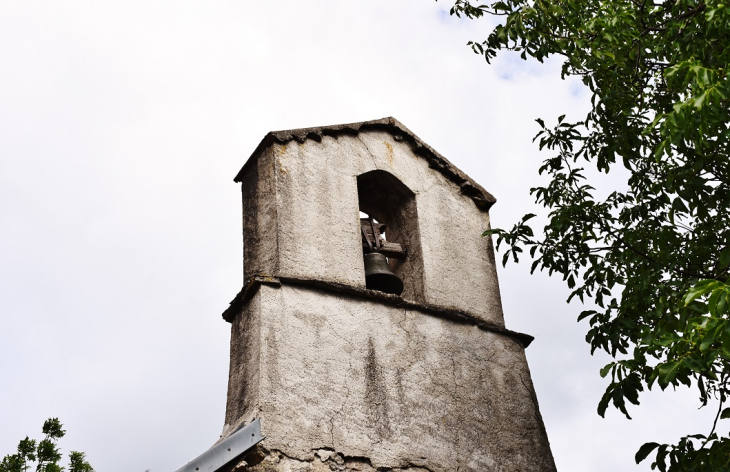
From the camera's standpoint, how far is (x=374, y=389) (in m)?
5.64

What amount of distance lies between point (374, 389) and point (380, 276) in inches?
45.4

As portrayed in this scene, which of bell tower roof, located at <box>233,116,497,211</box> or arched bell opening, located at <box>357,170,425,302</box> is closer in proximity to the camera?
arched bell opening, located at <box>357,170,425,302</box>

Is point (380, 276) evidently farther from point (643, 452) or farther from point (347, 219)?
point (643, 452)

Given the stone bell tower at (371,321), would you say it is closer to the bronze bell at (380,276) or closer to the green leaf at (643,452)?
the bronze bell at (380,276)

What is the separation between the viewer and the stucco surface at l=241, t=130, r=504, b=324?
6090 millimetres

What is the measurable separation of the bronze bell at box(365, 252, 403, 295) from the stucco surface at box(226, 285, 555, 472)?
46cm

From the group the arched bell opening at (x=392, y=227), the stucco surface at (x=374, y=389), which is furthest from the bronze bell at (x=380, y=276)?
the stucco surface at (x=374, y=389)

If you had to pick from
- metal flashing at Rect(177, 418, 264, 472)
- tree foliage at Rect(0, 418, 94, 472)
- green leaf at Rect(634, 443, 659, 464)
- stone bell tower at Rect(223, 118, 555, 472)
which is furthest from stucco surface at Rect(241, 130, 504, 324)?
tree foliage at Rect(0, 418, 94, 472)

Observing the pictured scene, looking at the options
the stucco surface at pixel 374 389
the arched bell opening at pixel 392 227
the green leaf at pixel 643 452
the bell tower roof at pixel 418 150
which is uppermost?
the bell tower roof at pixel 418 150

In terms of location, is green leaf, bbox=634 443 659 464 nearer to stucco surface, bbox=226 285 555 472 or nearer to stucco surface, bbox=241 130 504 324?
stucco surface, bbox=226 285 555 472

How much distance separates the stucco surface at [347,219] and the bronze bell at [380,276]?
0.23 m

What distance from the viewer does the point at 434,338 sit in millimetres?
6164

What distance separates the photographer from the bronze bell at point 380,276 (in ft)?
21.5

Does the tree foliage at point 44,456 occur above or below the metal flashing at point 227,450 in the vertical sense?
above
